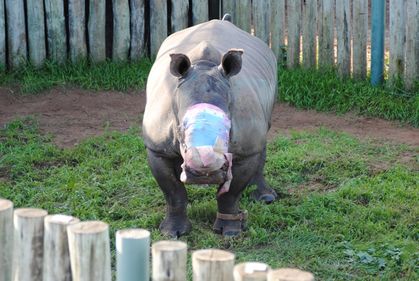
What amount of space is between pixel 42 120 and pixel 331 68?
3277mm

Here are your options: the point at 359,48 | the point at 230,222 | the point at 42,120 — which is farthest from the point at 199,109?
the point at 359,48

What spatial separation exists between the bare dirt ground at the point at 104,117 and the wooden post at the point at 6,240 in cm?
467

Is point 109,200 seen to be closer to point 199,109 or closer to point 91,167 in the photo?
point 91,167

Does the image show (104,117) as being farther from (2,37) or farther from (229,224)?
(229,224)

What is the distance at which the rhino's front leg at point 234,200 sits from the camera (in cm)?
651

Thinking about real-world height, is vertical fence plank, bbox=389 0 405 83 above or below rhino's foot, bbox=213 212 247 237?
above

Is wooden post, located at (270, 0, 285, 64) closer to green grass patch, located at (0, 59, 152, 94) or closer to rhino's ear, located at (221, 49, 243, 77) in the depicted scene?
green grass patch, located at (0, 59, 152, 94)

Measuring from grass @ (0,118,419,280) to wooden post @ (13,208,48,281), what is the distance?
2375 mm

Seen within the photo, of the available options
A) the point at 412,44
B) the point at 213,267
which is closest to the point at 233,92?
the point at 213,267

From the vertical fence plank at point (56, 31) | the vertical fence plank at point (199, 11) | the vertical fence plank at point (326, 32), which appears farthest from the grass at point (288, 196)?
the vertical fence plank at point (199, 11)

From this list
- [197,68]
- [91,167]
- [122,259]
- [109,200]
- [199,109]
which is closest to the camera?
[122,259]

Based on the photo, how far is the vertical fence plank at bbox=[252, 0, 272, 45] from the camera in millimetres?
10430

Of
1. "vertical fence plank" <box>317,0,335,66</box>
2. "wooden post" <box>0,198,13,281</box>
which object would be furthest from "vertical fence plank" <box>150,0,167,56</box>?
"wooden post" <box>0,198,13,281</box>

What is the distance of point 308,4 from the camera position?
10.2m
